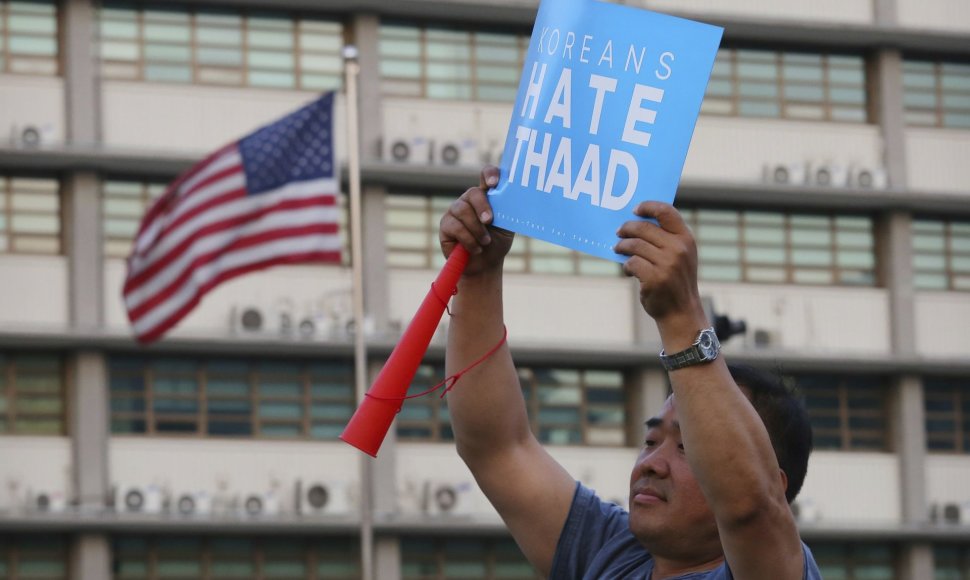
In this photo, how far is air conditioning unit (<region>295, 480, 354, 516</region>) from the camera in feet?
84.4

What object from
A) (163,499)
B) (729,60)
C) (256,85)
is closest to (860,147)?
(729,60)

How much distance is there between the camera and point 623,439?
27.8 m

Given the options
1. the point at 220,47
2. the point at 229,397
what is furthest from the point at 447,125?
the point at 229,397

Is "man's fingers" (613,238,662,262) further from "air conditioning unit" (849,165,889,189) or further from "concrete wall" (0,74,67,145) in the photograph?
"air conditioning unit" (849,165,889,189)

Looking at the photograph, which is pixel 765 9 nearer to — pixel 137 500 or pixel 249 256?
pixel 137 500

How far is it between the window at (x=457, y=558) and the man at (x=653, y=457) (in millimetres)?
22674

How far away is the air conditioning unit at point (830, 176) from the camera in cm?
2792

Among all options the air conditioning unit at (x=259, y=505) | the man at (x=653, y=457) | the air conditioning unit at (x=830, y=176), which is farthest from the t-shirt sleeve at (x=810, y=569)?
the air conditioning unit at (x=830, y=176)

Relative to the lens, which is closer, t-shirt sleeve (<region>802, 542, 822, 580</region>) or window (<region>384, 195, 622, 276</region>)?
t-shirt sleeve (<region>802, 542, 822, 580</region>)

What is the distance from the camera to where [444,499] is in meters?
26.3

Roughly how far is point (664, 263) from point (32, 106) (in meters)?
23.3

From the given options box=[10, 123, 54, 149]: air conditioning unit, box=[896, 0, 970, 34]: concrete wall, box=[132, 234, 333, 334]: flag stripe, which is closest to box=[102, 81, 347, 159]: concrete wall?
box=[10, 123, 54, 149]: air conditioning unit

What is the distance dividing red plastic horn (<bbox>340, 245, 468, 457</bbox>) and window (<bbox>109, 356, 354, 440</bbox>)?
22.5 metres

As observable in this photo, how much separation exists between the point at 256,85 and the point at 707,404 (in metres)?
23.7
